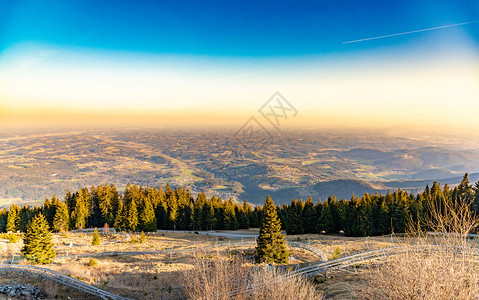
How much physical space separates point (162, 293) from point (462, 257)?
905 inches

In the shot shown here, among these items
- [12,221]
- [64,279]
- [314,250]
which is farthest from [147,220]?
[314,250]

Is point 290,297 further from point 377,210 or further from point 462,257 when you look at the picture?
point 377,210

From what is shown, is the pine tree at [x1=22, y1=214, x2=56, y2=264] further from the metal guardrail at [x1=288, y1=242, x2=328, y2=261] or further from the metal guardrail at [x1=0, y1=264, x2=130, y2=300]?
the metal guardrail at [x1=288, y1=242, x2=328, y2=261]

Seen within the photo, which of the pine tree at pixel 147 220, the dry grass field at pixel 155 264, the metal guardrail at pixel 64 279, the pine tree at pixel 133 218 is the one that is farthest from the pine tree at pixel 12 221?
the metal guardrail at pixel 64 279

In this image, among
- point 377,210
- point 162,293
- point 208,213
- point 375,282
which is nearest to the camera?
point 375,282

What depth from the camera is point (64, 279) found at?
24.8m

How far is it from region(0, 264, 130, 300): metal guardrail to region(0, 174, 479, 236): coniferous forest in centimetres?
3108

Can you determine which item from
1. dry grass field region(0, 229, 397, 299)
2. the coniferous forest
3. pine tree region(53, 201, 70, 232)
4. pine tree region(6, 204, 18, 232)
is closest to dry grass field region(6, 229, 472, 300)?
dry grass field region(0, 229, 397, 299)

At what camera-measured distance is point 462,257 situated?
11703 mm

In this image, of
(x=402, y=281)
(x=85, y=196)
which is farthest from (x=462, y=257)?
(x=85, y=196)

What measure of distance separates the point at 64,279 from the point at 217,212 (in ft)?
135

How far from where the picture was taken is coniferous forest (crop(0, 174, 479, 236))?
168 feet

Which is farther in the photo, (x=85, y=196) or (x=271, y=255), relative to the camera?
(x=85, y=196)

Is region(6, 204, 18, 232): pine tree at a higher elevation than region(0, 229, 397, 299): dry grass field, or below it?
below
